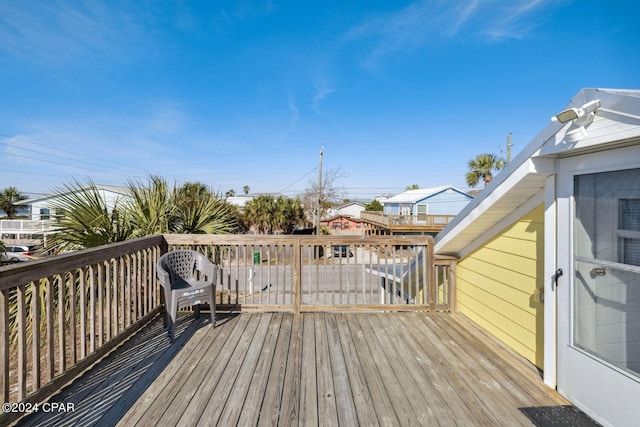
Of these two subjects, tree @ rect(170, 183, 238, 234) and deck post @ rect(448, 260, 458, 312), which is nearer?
deck post @ rect(448, 260, 458, 312)

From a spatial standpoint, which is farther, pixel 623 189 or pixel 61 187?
pixel 61 187

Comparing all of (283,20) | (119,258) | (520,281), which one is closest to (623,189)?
(520,281)

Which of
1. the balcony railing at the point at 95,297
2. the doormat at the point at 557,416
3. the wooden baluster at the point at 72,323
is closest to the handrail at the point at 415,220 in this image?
the balcony railing at the point at 95,297

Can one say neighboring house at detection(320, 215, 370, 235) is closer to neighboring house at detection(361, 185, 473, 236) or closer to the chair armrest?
neighboring house at detection(361, 185, 473, 236)

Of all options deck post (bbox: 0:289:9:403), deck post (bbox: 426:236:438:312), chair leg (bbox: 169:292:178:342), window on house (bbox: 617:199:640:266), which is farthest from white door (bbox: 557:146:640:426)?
deck post (bbox: 0:289:9:403)

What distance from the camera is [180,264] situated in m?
2.79

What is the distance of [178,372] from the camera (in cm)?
195

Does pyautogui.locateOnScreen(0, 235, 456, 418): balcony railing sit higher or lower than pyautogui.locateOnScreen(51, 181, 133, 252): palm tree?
lower

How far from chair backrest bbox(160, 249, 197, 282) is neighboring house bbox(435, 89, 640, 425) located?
9.67 feet

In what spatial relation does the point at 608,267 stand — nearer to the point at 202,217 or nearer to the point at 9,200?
the point at 202,217

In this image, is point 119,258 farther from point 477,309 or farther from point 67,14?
point 67,14

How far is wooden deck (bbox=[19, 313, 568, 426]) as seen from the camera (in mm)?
1511

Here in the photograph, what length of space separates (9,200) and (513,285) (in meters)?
30.1

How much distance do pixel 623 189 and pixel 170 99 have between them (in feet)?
43.1
